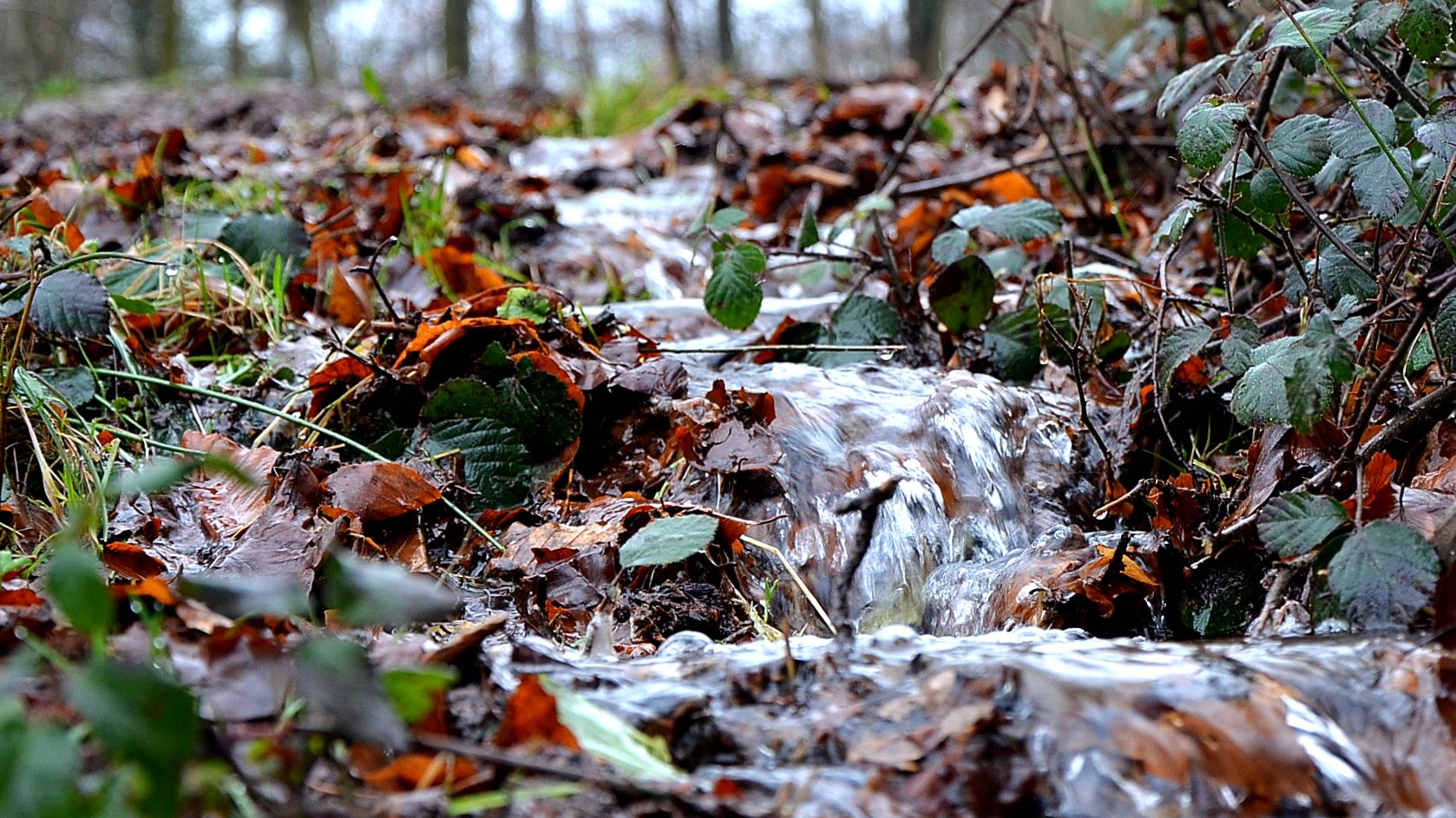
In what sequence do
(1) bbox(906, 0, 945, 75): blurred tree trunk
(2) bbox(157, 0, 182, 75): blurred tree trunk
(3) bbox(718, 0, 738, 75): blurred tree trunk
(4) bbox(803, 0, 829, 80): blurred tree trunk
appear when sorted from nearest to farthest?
(1) bbox(906, 0, 945, 75): blurred tree trunk → (3) bbox(718, 0, 738, 75): blurred tree trunk → (4) bbox(803, 0, 829, 80): blurred tree trunk → (2) bbox(157, 0, 182, 75): blurred tree trunk

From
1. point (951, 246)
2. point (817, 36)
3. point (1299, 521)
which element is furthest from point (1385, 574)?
point (817, 36)

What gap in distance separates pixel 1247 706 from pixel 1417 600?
32 centimetres

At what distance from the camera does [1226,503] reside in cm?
180

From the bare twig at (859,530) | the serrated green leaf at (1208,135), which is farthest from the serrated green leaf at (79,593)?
the serrated green leaf at (1208,135)

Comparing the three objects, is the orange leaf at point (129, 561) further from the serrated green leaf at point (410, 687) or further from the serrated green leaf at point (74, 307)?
the serrated green leaf at point (410, 687)

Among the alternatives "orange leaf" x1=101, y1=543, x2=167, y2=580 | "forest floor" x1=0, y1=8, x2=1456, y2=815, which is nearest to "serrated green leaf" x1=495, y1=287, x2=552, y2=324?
"forest floor" x1=0, y1=8, x2=1456, y2=815

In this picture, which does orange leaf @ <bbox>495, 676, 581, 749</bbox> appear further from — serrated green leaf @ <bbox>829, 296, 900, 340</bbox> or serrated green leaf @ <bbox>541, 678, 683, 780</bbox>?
serrated green leaf @ <bbox>829, 296, 900, 340</bbox>

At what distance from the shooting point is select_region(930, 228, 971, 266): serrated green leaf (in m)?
2.41

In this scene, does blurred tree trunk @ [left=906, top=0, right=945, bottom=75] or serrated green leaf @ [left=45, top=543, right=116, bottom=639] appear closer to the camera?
Answer: serrated green leaf @ [left=45, top=543, right=116, bottom=639]

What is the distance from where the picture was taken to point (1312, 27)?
1.66 m

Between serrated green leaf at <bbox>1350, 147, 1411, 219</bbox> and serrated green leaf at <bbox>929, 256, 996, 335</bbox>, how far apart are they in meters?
0.89

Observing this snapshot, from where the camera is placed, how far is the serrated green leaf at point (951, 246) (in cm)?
241

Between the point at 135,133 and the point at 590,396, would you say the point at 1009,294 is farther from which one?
the point at 135,133

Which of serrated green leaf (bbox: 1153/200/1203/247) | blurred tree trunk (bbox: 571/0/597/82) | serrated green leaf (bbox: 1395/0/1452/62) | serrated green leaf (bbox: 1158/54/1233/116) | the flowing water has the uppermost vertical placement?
blurred tree trunk (bbox: 571/0/597/82)
